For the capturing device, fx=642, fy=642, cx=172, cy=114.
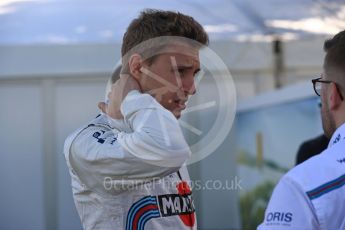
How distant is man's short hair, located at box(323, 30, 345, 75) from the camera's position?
150cm

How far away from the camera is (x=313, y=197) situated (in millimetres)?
1294

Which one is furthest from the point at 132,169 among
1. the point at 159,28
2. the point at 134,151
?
the point at 159,28

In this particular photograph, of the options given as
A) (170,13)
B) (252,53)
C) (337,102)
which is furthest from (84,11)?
(337,102)

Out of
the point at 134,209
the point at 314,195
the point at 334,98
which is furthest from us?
the point at 134,209

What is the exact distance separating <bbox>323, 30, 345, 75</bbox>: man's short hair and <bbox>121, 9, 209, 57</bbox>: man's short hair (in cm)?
41

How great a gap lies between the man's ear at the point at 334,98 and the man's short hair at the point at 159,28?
464 mm

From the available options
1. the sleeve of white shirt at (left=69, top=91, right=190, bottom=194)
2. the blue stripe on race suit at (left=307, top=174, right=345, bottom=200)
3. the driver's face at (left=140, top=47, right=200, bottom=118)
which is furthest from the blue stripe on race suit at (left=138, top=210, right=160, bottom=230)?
the blue stripe on race suit at (left=307, top=174, right=345, bottom=200)

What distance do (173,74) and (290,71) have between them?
14.6 feet

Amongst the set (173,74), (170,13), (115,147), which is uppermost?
(170,13)

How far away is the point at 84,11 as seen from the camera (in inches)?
205

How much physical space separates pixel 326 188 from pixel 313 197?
33mm

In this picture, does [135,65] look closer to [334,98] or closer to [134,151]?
[134,151]

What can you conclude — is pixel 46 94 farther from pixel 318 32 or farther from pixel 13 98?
pixel 318 32

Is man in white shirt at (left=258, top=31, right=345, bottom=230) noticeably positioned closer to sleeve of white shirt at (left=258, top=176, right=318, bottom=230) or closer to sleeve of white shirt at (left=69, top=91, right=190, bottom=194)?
sleeve of white shirt at (left=258, top=176, right=318, bottom=230)
